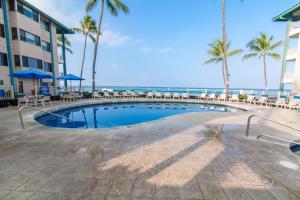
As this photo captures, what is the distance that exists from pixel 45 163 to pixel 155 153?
7.00ft

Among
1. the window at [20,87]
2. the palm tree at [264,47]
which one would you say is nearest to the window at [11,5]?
the window at [20,87]

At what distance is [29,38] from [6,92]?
18.9ft

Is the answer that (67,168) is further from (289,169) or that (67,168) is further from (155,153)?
(289,169)

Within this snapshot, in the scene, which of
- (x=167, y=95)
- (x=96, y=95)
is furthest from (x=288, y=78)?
(x=96, y=95)

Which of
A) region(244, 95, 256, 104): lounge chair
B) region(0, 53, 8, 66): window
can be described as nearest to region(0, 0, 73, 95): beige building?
region(0, 53, 8, 66): window

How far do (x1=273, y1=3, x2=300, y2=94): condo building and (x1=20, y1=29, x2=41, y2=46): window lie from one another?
22.9m

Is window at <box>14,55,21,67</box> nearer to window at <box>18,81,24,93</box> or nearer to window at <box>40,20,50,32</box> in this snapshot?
window at <box>18,81,24,93</box>

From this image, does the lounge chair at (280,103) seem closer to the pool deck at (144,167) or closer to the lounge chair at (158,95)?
the pool deck at (144,167)

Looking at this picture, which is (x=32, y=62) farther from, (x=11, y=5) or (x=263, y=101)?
(x=263, y=101)

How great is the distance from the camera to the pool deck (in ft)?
6.77

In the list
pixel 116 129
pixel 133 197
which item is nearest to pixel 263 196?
pixel 133 197

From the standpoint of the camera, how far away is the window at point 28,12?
12848 millimetres

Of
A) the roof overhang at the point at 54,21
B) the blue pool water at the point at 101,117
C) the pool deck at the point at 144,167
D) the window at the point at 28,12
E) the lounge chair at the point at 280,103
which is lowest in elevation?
the blue pool water at the point at 101,117

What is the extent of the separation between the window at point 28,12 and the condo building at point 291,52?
2282cm
